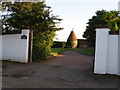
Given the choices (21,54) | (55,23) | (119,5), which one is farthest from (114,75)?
(55,23)

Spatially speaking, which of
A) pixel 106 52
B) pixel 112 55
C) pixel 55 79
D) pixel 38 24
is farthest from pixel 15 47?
pixel 112 55

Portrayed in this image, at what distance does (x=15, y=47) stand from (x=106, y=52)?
6.60 m

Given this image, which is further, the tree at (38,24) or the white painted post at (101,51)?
the tree at (38,24)

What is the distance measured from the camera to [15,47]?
35.7ft

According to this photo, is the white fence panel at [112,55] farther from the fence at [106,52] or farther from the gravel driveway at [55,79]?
the gravel driveway at [55,79]

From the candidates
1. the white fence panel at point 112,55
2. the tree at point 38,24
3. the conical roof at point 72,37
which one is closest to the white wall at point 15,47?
the tree at point 38,24

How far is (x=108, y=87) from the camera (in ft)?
17.4

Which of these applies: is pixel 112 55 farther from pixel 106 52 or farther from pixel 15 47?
pixel 15 47

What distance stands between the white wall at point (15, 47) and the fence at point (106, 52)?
523 cm

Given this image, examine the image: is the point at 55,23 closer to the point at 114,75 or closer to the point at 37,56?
the point at 37,56

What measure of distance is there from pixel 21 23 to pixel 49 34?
2733 millimetres

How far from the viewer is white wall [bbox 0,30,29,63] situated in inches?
412

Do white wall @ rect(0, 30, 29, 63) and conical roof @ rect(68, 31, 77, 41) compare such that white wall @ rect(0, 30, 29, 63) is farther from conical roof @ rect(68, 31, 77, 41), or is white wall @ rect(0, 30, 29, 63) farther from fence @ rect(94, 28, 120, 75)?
conical roof @ rect(68, 31, 77, 41)

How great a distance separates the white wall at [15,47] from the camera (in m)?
10.5
